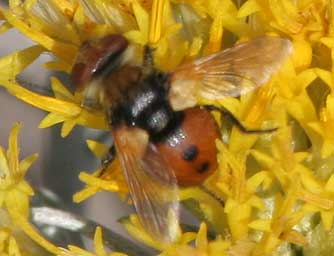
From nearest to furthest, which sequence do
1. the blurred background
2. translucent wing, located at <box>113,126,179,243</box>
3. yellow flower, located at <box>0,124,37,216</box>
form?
1. translucent wing, located at <box>113,126,179,243</box>
2. yellow flower, located at <box>0,124,37,216</box>
3. the blurred background

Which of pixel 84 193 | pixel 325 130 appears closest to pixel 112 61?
pixel 84 193

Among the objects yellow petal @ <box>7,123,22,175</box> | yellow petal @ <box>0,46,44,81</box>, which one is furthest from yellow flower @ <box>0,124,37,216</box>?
yellow petal @ <box>0,46,44,81</box>

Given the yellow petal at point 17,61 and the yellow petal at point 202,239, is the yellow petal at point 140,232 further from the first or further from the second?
the yellow petal at point 17,61

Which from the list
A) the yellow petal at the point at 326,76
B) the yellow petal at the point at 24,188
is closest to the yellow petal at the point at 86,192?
the yellow petal at the point at 24,188

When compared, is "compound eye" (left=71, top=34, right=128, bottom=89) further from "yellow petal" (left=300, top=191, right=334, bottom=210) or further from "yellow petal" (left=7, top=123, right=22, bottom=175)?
"yellow petal" (left=300, top=191, right=334, bottom=210)

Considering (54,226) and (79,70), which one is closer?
(79,70)

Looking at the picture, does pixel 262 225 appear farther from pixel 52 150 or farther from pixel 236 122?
pixel 52 150

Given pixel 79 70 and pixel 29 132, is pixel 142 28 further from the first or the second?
pixel 29 132
